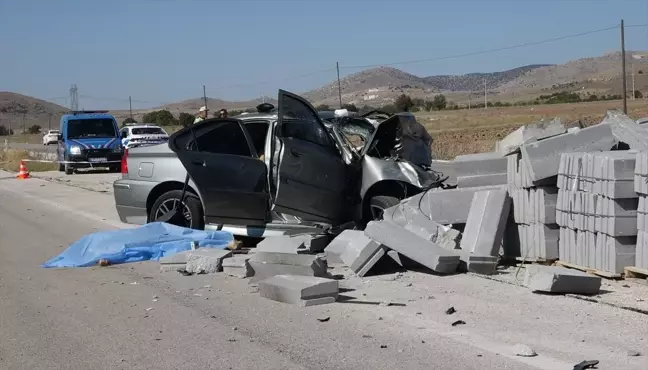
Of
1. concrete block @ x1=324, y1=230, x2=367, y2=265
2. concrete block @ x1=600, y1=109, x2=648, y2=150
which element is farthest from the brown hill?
concrete block @ x1=600, y1=109, x2=648, y2=150

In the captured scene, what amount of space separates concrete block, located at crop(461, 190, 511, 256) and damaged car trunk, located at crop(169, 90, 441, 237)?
1688 millimetres

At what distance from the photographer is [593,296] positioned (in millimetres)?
7484

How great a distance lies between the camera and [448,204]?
9.65 metres

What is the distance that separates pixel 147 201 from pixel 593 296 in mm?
6473

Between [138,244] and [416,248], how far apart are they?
3837 millimetres

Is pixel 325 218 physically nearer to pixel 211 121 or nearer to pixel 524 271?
pixel 211 121

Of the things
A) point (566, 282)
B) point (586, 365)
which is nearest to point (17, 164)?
point (566, 282)

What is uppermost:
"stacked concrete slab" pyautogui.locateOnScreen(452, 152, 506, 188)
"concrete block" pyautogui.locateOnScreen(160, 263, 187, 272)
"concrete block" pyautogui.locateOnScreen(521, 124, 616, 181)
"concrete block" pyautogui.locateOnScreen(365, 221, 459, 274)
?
"concrete block" pyautogui.locateOnScreen(521, 124, 616, 181)

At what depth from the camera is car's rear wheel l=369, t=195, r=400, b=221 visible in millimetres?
10852

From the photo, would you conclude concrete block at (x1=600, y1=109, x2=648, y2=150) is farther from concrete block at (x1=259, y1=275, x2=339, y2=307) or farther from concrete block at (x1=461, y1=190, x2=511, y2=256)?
concrete block at (x1=259, y1=275, x2=339, y2=307)

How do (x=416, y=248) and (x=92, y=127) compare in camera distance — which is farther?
(x=92, y=127)

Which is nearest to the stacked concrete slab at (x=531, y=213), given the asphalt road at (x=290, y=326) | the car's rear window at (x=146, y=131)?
the asphalt road at (x=290, y=326)

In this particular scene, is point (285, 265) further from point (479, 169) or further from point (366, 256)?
point (479, 169)

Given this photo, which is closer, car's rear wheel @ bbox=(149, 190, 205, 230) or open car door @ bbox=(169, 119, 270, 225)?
open car door @ bbox=(169, 119, 270, 225)
